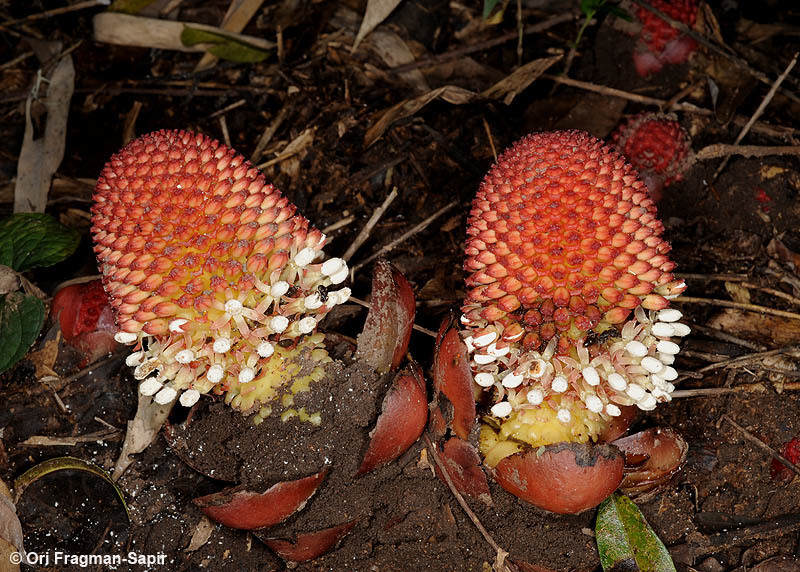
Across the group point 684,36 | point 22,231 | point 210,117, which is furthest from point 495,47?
point 22,231

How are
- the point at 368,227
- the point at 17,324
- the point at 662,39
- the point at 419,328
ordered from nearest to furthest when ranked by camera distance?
the point at 17,324
the point at 419,328
the point at 368,227
the point at 662,39

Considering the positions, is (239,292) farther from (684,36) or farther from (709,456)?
(684,36)

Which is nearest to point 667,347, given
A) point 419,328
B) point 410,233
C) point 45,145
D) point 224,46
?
point 419,328

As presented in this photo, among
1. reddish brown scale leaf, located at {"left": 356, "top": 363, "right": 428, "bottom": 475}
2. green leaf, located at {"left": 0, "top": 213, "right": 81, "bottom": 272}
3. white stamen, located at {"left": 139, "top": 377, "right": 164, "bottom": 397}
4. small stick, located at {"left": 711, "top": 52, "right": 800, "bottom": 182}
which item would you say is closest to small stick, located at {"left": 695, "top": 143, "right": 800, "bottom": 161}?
small stick, located at {"left": 711, "top": 52, "right": 800, "bottom": 182}

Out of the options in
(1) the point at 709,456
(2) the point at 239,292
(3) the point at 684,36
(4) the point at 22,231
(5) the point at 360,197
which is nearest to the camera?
(2) the point at 239,292

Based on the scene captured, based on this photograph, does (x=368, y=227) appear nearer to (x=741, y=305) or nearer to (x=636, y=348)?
(x=636, y=348)

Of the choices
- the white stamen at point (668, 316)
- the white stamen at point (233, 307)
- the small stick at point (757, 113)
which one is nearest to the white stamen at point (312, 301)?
the white stamen at point (233, 307)
